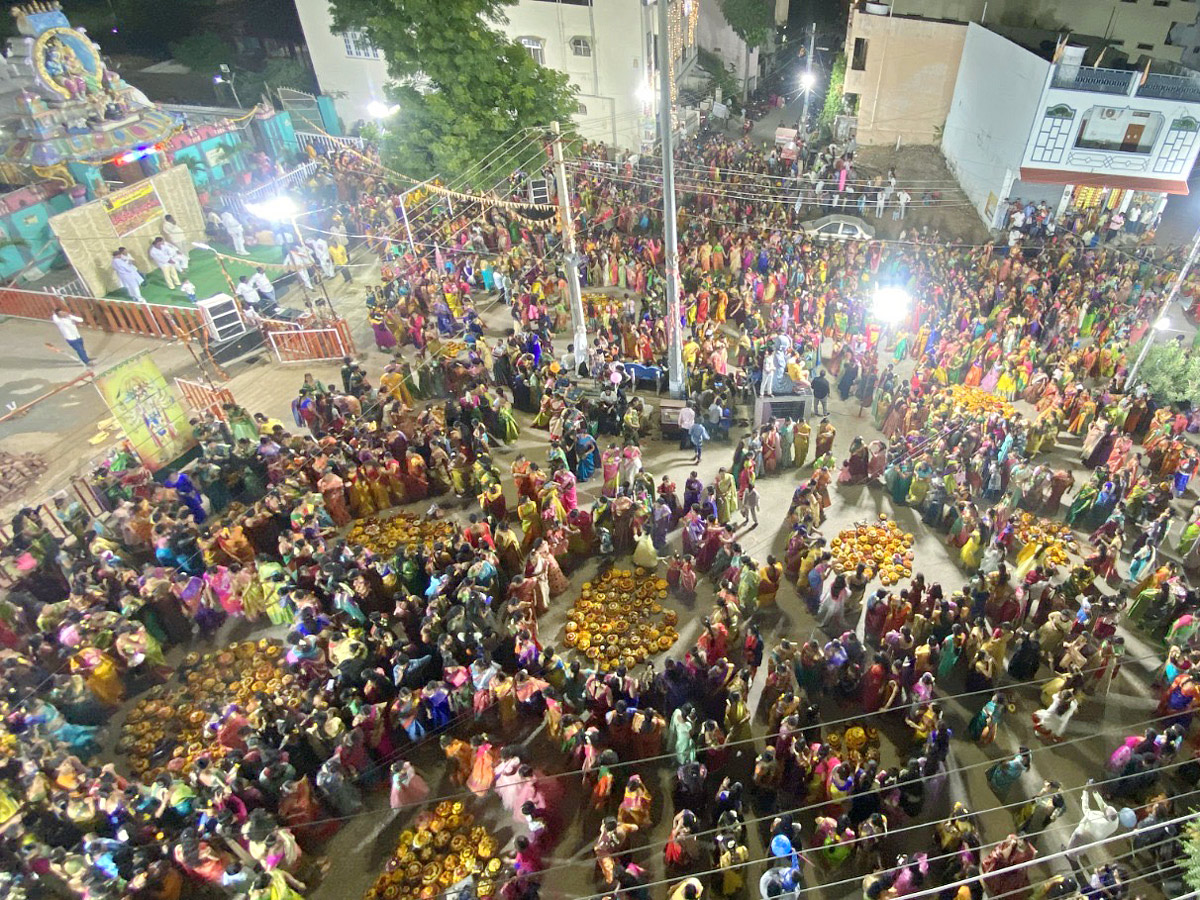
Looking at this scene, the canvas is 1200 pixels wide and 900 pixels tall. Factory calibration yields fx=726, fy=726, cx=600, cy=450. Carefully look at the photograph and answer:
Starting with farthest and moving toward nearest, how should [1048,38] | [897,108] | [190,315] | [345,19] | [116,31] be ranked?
1. [116,31]
2. [897,108]
3. [1048,38]
4. [345,19]
5. [190,315]

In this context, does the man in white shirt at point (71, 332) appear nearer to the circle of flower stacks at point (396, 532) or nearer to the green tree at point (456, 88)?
the green tree at point (456, 88)

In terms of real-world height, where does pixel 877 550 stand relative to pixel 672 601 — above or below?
below

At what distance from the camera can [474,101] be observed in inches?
719

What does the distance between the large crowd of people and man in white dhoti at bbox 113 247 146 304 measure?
673 centimetres

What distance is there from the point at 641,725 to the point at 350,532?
5.90m

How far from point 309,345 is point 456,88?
7369 mm

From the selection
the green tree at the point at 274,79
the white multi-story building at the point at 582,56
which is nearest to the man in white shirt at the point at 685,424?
the white multi-story building at the point at 582,56

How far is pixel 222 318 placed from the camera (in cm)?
1641

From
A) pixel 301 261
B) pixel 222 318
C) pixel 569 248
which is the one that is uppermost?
pixel 569 248

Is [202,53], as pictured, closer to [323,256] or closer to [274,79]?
[274,79]

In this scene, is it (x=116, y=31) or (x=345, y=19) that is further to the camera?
(x=116, y=31)

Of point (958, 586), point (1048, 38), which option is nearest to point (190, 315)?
point (958, 586)

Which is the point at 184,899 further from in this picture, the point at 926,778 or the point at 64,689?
the point at 926,778

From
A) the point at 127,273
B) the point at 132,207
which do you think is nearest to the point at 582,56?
the point at 132,207
